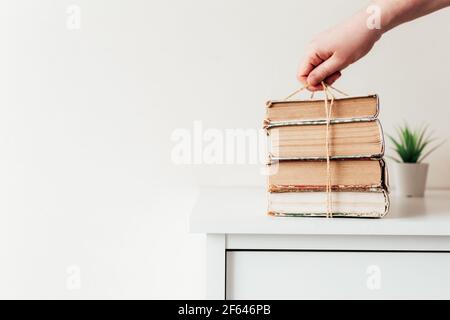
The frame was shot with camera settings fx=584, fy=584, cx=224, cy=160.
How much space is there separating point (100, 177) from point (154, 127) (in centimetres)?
15

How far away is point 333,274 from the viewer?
0.77 meters

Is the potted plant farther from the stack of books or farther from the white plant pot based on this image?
the stack of books

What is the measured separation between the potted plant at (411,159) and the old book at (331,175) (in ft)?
1.11

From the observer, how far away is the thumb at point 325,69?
840 mm

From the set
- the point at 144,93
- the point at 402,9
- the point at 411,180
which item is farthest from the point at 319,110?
the point at 144,93

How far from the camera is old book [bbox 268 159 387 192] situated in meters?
0.77

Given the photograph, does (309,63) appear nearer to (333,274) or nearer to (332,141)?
(332,141)

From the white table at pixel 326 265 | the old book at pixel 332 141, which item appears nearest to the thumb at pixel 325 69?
the old book at pixel 332 141

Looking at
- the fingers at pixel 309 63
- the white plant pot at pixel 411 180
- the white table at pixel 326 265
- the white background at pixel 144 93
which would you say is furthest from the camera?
the white background at pixel 144 93

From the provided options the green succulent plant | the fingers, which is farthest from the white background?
the fingers

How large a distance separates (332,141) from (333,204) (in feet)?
0.28

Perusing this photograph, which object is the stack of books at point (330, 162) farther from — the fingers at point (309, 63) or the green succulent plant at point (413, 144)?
the green succulent plant at point (413, 144)

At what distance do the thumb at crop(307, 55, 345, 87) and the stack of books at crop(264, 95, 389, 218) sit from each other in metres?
0.08

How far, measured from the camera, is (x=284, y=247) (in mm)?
763
